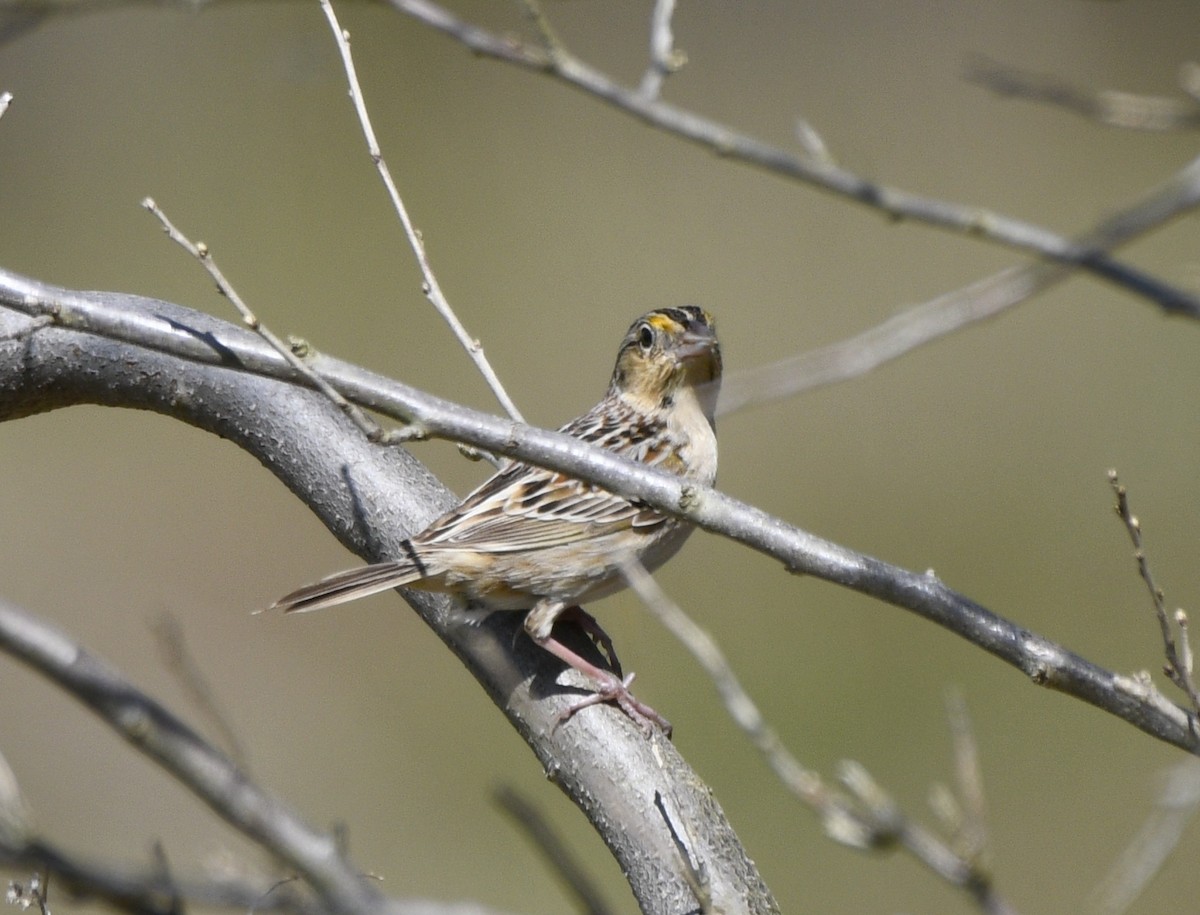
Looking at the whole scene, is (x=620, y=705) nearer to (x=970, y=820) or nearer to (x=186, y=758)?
(x=970, y=820)

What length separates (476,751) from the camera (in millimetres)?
8898

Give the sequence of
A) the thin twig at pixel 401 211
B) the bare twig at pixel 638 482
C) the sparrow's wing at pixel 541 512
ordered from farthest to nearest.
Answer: the sparrow's wing at pixel 541 512 → the thin twig at pixel 401 211 → the bare twig at pixel 638 482

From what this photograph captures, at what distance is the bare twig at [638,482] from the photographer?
2230 mm

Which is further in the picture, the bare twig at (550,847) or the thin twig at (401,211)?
the thin twig at (401,211)

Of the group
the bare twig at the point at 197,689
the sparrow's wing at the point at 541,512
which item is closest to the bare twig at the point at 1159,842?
the bare twig at the point at 197,689

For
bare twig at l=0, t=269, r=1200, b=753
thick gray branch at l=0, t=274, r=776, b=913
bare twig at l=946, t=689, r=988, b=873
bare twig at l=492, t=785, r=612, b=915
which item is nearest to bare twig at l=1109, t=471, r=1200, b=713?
bare twig at l=0, t=269, r=1200, b=753

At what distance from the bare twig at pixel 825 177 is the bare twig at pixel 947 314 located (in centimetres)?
4

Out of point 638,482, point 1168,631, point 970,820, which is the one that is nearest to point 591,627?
point 638,482

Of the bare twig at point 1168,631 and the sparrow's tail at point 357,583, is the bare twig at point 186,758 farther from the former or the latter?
the sparrow's tail at point 357,583

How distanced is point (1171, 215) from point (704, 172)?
10765mm

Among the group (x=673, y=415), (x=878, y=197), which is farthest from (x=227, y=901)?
(x=673, y=415)

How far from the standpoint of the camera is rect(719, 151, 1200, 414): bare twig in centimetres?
153

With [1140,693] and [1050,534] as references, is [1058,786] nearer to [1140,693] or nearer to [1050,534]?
[1050,534]

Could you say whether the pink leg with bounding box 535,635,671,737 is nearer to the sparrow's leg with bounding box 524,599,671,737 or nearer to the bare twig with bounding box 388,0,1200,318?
the sparrow's leg with bounding box 524,599,671,737
